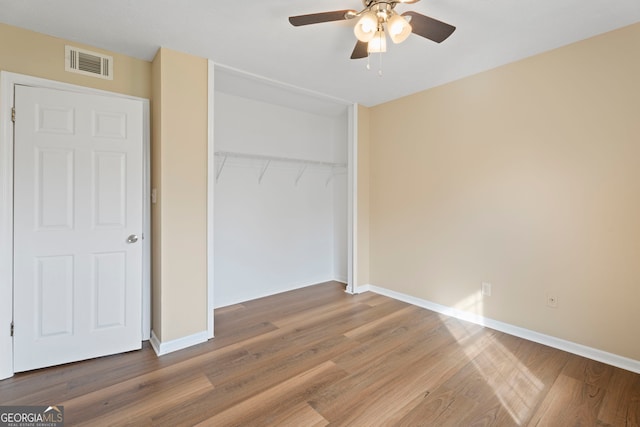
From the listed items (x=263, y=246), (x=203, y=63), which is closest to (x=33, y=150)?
(x=203, y=63)

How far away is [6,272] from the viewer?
2.05 m

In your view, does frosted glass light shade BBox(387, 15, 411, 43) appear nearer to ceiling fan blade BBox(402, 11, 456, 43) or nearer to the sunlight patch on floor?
ceiling fan blade BBox(402, 11, 456, 43)

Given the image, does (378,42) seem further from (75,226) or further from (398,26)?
(75,226)

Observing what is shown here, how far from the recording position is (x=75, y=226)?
224 centimetres

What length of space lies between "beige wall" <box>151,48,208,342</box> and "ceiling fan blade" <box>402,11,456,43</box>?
1.78 metres

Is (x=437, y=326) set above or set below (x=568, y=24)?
below

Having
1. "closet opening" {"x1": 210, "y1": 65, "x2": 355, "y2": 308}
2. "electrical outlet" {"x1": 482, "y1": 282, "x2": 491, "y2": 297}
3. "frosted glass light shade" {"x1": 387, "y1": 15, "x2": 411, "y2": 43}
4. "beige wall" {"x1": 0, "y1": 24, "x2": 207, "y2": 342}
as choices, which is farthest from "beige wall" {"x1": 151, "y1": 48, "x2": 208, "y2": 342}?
"electrical outlet" {"x1": 482, "y1": 282, "x2": 491, "y2": 297}

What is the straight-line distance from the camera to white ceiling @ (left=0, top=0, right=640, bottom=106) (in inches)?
74.4

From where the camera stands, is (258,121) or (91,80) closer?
(91,80)

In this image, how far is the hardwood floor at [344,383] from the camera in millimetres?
1687

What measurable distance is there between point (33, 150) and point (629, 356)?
448cm

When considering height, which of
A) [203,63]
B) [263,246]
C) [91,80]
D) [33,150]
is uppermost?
[203,63]

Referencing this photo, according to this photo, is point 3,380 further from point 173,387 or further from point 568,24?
point 568,24

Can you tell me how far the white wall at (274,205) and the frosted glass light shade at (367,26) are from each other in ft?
6.99
